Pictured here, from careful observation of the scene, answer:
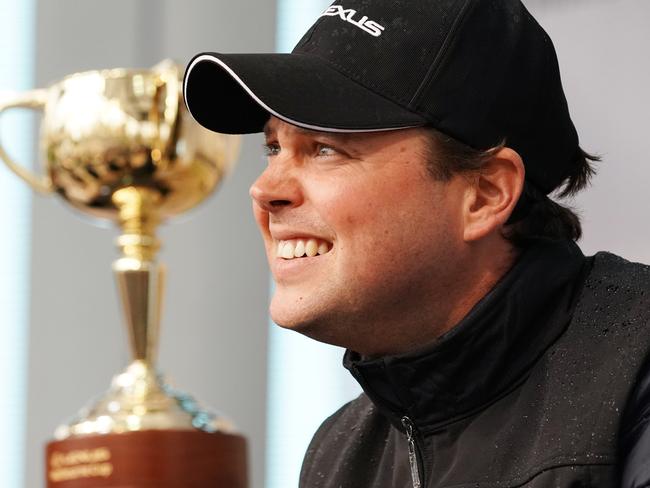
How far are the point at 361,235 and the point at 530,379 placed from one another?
0.19 m

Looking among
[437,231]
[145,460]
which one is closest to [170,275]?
[145,460]

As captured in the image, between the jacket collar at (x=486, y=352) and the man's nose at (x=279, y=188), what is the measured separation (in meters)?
0.16

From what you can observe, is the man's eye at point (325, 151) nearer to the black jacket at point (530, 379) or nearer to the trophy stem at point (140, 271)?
the black jacket at point (530, 379)

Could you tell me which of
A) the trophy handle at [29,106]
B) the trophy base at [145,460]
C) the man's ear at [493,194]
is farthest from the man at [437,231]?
the trophy handle at [29,106]

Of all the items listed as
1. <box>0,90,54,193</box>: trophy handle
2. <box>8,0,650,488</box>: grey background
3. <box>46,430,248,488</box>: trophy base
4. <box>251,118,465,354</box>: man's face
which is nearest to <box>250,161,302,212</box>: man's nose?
<box>251,118,465,354</box>: man's face

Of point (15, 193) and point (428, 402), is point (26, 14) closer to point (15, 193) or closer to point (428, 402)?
point (15, 193)

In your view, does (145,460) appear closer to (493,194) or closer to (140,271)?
Result: (140,271)

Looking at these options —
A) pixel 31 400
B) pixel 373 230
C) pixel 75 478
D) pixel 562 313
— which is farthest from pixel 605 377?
pixel 31 400

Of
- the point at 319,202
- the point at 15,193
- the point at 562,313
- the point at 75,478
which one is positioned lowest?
the point at 75,478

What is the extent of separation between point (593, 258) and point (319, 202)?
262 mm

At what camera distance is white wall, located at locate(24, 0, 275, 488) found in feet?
8.00

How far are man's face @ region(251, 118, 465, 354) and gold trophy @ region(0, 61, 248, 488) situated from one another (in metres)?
0.59

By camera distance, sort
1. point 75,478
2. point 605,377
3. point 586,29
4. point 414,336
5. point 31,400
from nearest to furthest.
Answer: point 605,377 < point 414,336 < point 75,478 < point 586,29 < point 31,400

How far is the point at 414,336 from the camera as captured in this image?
4.12ft
